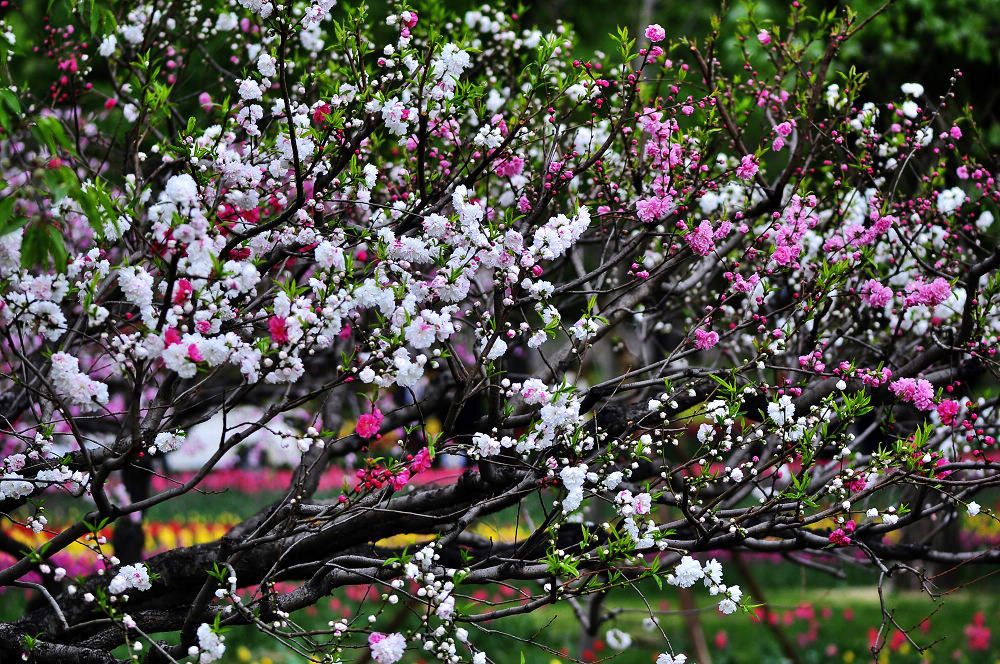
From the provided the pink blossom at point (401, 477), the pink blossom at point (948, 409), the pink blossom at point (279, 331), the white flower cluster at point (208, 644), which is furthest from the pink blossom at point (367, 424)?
the pink blossom at point (948, 409)

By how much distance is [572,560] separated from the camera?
2.95 m

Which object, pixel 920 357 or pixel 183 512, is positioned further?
pixel 183 512

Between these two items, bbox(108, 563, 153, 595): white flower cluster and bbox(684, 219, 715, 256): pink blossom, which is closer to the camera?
bbox(108, 563, 153, 595): white flower cluster

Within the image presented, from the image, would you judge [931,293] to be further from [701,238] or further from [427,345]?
[427,345]

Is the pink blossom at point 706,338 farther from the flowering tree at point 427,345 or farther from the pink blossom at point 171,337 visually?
the pink blossom at point 171,337

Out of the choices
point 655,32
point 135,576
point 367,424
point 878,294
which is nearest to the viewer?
point 367,424

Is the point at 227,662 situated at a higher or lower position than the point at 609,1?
lower

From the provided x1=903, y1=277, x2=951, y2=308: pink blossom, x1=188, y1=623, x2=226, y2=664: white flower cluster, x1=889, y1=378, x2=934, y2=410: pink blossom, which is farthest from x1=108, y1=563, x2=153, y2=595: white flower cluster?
x1=903, y1=277, x2=951, y2=308: pink blossom

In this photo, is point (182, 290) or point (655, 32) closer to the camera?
point (182, 290)

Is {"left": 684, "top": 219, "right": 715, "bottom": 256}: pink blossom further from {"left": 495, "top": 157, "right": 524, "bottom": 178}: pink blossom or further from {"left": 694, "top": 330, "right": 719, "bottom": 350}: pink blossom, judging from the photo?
{"left": 495, "top": 157, "right": 524, "bottom": 178}: pink blossom

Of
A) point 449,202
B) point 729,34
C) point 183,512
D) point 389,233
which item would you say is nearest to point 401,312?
point 389,233

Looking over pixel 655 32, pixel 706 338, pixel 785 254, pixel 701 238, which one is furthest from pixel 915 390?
pixel 655 32

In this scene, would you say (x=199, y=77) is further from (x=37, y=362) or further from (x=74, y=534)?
(x=74, y=534)

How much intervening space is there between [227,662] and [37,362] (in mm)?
4039
